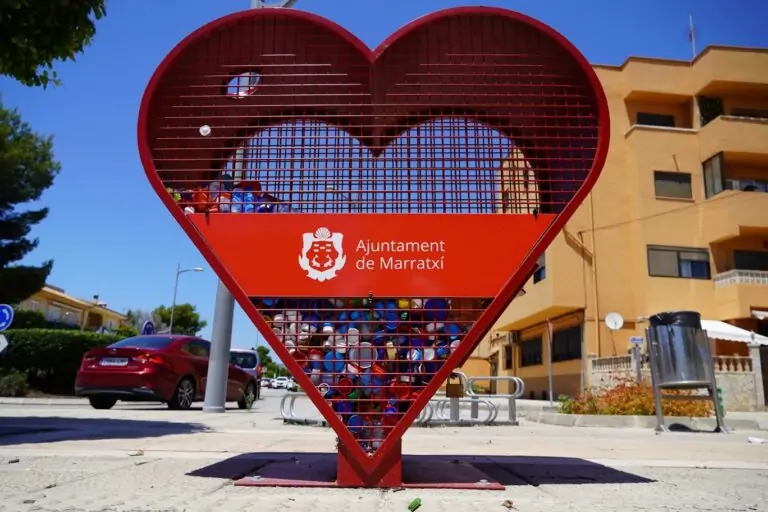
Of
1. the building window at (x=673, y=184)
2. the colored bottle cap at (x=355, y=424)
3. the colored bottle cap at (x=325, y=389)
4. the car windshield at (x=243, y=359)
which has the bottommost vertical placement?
the colored bottle cap at (x=355, y=424)

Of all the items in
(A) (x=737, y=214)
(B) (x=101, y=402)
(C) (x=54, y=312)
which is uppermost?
(A) (x=737, y=214)

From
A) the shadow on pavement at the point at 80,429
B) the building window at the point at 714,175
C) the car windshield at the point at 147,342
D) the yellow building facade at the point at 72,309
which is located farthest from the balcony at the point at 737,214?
the yellow building facade at the point at 72,309

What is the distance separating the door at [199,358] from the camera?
1227 cm

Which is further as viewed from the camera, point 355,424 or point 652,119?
point 652,119

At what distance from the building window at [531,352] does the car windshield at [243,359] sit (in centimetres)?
2008

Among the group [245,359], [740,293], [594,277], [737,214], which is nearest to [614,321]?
[594,277]

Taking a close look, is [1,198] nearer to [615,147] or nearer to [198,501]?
[198,501]

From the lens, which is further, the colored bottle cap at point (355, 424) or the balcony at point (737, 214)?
the balcony at point (737, 214)

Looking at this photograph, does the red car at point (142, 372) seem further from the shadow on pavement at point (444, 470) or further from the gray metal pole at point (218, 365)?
the shadow on pavement at point (444, 470)

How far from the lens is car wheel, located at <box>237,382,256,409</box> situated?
47.9 ft

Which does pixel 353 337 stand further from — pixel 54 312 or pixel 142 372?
pixel 54 312

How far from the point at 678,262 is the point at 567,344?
6.17 m

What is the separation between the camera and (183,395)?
39.6 feet

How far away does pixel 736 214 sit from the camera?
26.2m
